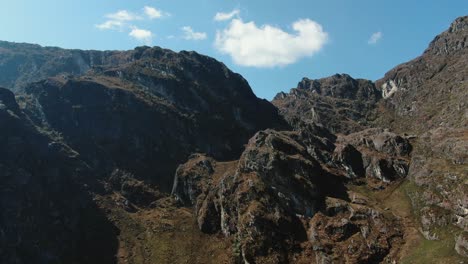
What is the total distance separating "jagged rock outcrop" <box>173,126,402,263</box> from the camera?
132625 mm

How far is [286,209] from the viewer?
5930 inches

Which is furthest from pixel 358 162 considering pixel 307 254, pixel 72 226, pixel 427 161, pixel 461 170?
pixel 72 226

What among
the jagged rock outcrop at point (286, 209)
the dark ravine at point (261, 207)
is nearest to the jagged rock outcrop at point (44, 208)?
the dark ravine at point (261, 207)

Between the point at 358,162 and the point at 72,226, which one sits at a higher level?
the point at 358,162

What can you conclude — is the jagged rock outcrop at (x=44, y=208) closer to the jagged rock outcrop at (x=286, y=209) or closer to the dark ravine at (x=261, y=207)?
the dark ravine at (x=261, y=207)

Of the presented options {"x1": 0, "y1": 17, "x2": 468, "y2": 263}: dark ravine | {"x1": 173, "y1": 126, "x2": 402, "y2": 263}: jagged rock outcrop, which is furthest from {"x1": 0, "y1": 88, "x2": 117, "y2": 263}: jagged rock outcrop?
{"x1": 173, "y1": 126, "x2": 402, "y2": 263}: jagged rock outcrop

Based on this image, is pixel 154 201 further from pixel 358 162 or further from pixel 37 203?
pixel 358 162

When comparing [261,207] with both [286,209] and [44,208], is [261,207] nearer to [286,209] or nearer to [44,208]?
[286,209]

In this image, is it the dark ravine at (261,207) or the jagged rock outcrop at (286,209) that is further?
the jagged rock outcrop at (286,209)

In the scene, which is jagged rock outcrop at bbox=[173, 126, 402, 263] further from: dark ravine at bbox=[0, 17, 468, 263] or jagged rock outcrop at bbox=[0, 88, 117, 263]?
jagged rock outcrop at bbox=[0, 88, 117, 263]

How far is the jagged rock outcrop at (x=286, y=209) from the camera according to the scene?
13262 centimetres

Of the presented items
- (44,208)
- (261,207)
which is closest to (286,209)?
(261,207)

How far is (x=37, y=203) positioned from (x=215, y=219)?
67.5 metres

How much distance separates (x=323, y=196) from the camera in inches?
6240
